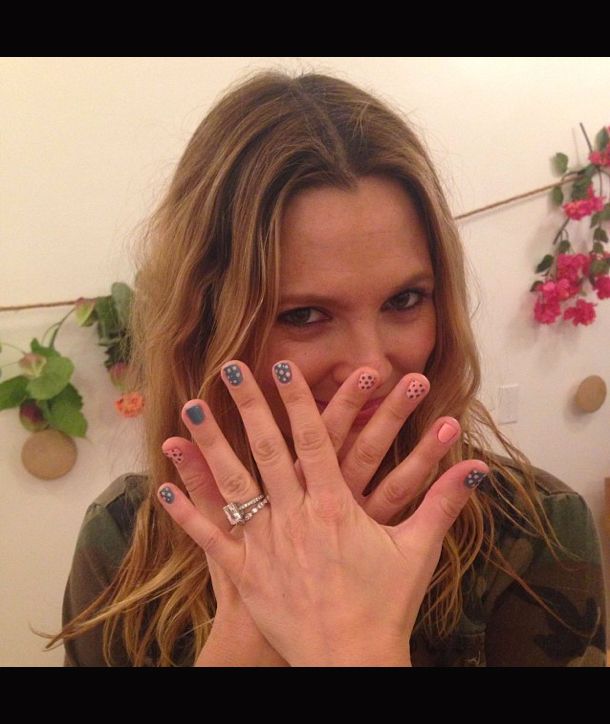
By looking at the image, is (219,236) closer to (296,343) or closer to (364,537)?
(296,343)

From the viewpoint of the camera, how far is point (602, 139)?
1036 millimetres

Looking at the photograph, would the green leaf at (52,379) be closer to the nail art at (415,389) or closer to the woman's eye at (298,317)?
the woman's eye at (298,317)

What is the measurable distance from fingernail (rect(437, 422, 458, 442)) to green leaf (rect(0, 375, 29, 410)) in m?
0.80

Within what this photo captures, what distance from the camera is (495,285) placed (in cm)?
115

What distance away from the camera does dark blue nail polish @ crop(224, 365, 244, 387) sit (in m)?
0.43

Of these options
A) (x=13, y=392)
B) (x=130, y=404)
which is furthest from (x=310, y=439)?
(x=13, y=392)

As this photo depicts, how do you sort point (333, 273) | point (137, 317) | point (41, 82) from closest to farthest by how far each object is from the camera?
point (333, 273)
point (137, 317)
point (41, 82)

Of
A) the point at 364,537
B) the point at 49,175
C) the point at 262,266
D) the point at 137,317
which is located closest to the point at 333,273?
the point at 262,266

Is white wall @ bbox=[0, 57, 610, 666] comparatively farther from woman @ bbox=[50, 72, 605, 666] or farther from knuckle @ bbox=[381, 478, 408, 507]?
knuckle @ bbox=[381, 478, 408, 507]

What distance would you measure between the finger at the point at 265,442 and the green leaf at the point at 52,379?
641mm

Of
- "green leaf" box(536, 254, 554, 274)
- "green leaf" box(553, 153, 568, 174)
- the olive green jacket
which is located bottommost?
the olive green jacket

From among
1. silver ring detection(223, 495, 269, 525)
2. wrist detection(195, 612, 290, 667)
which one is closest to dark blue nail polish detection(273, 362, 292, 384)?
Result: silver ring detection(223, 495, 269, 525)

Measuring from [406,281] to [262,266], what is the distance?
0.15 metres

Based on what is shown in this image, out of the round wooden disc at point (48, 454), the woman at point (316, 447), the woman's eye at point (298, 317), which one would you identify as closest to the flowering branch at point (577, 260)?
the woman at point (316, 447)
